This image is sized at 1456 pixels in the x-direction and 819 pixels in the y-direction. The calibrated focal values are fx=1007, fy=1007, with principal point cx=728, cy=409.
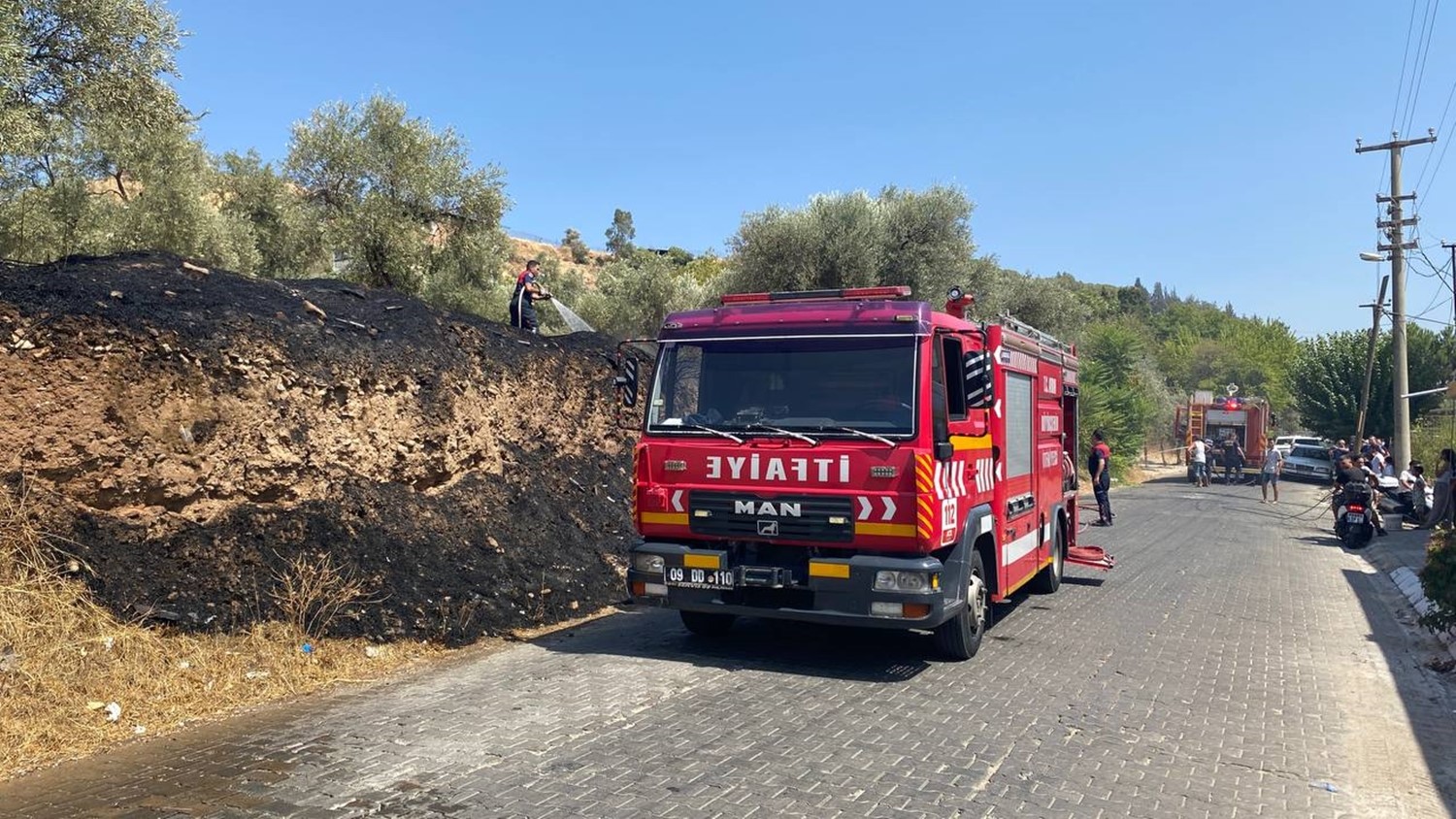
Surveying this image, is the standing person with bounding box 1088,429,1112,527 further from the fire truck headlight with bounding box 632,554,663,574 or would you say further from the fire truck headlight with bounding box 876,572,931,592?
the fire truck headlight with bounding box 632,554,663,574

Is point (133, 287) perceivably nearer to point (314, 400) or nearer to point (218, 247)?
point (314, 400)

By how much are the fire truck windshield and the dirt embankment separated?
2.81 metres

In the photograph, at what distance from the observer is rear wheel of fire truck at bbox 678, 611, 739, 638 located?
848 centimetres

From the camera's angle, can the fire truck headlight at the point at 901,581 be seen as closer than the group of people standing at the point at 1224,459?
Yes

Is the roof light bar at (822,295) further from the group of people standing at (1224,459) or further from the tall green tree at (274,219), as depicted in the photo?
the group of people standing at (1224,459)

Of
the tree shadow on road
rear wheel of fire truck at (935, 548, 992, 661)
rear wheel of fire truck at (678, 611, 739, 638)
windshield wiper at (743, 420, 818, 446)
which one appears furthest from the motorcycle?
windshield wiper at (743, 420, 818, 446)

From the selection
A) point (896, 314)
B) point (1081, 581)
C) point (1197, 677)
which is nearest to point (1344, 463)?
point (1081, 581)

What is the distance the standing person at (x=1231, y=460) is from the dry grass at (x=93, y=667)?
114 ft

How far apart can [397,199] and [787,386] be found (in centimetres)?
1239

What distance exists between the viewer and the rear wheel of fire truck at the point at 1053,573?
11.3 meters

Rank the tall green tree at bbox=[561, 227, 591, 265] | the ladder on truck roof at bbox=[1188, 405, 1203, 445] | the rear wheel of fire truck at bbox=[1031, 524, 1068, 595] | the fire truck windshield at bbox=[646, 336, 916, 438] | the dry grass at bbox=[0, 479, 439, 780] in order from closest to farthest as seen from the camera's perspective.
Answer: the dry grass at bbox=[0, 479, 439, 780]
the fire truck windshield at bbox=[646, 336, 916, 438]
the rear wheel of fire truck at bbox=[1031, 524, 1068, 595]
the ladder on truck roof at bbox=[1188, 405, 1203, 445]
the tall green tree at bbox=[561, 227, 591, 265]

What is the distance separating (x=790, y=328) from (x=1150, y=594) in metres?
6.48

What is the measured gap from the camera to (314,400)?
8992 mm

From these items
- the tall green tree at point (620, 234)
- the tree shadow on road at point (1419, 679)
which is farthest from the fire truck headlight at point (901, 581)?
the tall green tree at point (620, 234)
